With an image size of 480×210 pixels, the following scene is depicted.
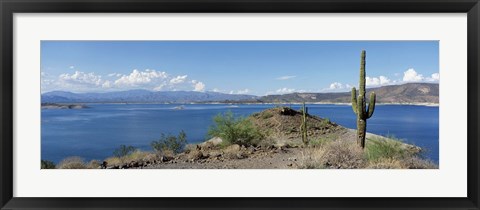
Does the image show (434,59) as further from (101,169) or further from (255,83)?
(101,169)

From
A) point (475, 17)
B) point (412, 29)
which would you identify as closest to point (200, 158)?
point (412, 29)

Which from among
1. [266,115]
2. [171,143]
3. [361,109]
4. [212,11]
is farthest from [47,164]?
[361,109]

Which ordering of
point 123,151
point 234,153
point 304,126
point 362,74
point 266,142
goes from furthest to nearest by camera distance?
point 266,142, point 304,126, point 234,153, point 362,74, point 123,151

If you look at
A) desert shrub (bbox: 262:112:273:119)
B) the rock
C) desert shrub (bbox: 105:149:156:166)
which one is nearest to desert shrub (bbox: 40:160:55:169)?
desert shrub (bbox: 105:149:156:166)

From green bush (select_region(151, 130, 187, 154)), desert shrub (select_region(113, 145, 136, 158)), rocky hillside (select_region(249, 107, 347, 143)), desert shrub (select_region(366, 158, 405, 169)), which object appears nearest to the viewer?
desert shrub (select_region(366, 158, 405, 169))

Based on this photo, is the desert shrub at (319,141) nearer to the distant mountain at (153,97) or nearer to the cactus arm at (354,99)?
the cactus arm at (354,99)

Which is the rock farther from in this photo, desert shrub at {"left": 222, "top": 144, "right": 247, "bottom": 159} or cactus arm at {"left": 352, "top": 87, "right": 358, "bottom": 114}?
cactus arm at {"left": 352, "top": 87, "right": 358, "bottom": 114}

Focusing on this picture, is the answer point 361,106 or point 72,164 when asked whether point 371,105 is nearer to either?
point 361,106

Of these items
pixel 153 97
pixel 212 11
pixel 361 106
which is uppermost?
pixel 212 11
